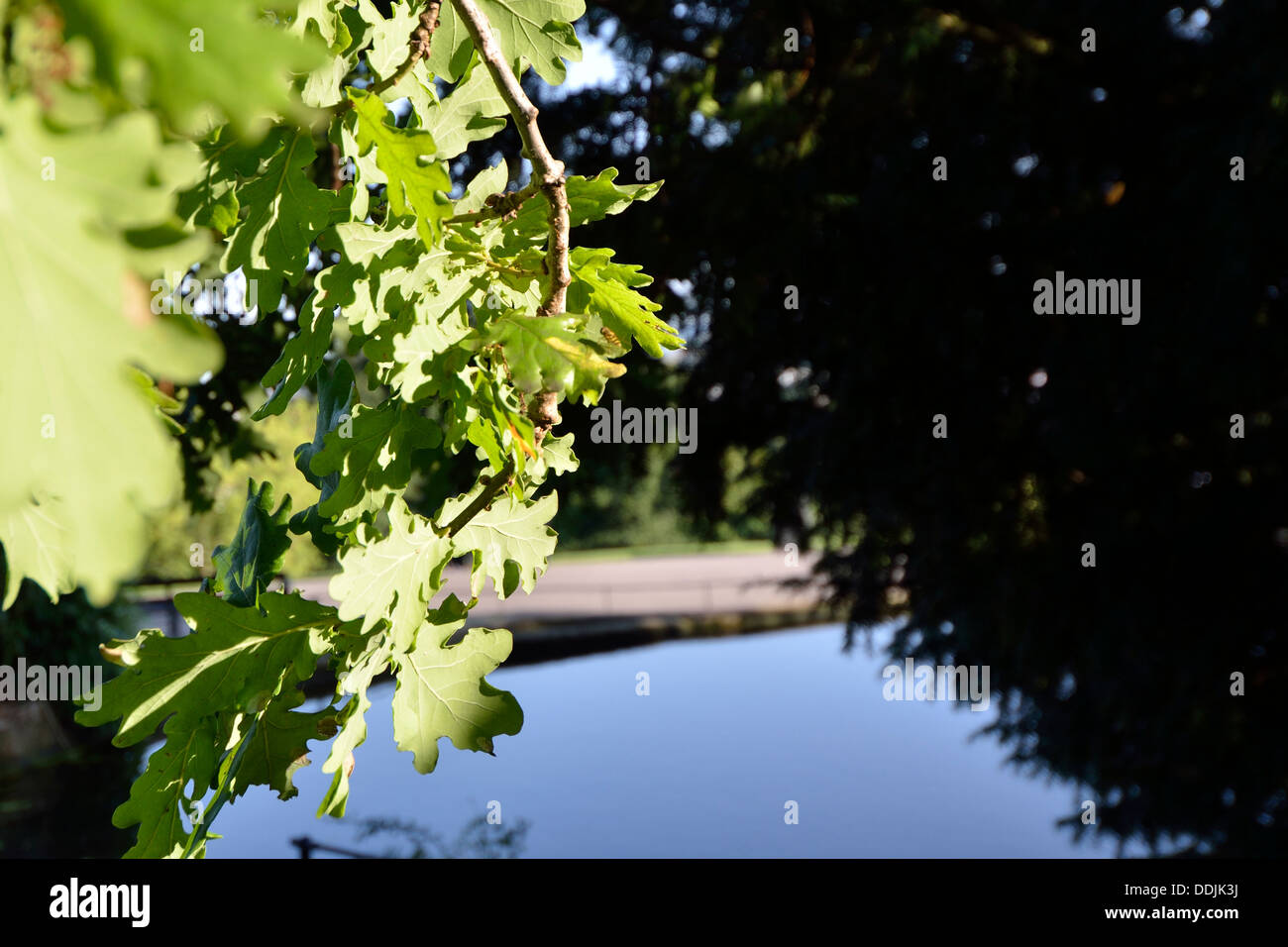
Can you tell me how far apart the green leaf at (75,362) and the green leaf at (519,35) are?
0.46 meters

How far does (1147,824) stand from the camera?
4926 millimetres

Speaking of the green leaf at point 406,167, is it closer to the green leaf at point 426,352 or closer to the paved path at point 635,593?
the green leaf at point 426,352

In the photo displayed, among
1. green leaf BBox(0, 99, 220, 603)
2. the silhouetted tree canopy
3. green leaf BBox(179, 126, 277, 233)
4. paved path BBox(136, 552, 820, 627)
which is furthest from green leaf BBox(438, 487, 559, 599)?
paved path BBox(136, 552, 820, 627)

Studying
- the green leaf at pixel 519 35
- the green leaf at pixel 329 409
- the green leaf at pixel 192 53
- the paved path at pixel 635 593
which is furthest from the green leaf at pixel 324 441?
the paved path at pixel 635 593

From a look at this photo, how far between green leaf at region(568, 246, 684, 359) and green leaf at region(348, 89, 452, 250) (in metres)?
0.13

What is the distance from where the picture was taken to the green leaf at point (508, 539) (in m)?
0.66

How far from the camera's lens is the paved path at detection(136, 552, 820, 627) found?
12562 millimetres

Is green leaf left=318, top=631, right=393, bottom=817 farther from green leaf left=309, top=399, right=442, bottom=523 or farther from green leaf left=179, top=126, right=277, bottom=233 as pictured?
green leaf left=179, top=126, right=277, bottom=233

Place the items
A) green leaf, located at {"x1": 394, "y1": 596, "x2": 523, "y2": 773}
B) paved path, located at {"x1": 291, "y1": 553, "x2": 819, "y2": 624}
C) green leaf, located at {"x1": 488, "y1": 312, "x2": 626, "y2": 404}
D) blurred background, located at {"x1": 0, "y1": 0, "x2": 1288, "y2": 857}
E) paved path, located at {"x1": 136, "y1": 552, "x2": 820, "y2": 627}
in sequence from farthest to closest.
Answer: paved path, located at {"x1": 291, "y1": 553, "x2": 819, "y2": 624} < paved path, located at {"x1": 136, "y1": 552, "x2": 820, "y2": 627} < blurred background, located at {"x1": 0, "y1": 0, "x2": 1288, "y2": 857} < green leaf, located at {"x1": 394, "y1": 596, "x2": 523, "y2": 773} < green leaf, located at {"x1": 488, "y1": 312, "x2": 626, "y2": 404}

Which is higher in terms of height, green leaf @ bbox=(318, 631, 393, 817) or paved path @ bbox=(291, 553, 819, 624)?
green leaf @ bbox=(318, 631, 393, 817)

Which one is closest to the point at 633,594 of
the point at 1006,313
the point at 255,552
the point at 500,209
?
the point at 1006,313

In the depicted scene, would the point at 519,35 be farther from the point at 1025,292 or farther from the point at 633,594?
the point at 633,594

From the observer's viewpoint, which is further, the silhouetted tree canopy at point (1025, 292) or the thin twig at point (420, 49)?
the silhouetted tree canopy at point (1025, 292)
